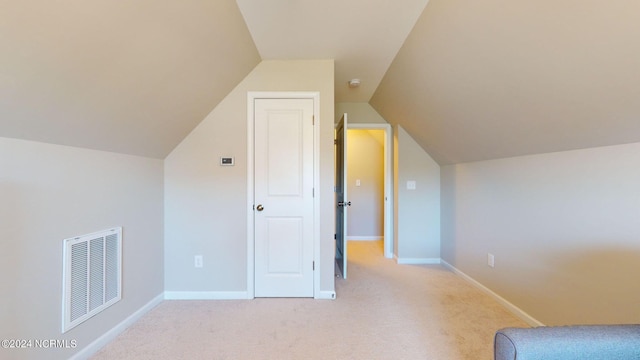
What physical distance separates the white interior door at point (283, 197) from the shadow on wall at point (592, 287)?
1893mm

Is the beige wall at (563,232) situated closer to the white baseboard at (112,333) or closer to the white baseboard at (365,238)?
the white baseboard at (365,238)

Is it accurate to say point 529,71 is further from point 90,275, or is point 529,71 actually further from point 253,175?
point 90,275

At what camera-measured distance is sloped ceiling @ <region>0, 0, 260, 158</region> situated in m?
1.08

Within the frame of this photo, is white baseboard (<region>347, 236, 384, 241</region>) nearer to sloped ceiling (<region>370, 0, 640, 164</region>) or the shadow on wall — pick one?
sloped ceiling (<region>370, 0, 640, 164</region>)

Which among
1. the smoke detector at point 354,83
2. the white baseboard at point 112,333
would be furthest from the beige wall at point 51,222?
the smoke detector at point 354,83

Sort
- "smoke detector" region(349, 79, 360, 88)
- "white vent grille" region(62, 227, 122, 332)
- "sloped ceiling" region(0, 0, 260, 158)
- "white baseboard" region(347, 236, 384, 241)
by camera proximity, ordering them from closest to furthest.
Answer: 1. "sloped ceiling" region(0, 0, 260, 158)
2. "white vent grille" region(62, 227, 122, 332)
3. "smoke detector" region(349, 79, 360, 88)
4. "white baseboard" region(347, 236, 384, 241)

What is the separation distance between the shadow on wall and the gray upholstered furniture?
808 millimetres

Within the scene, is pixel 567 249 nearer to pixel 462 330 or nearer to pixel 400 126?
pixel 462 330

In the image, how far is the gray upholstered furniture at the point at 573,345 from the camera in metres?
0.86

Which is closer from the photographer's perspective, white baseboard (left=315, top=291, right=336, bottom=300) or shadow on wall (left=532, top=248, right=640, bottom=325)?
shadow on wall (left=532, top=248, right=640, bottom=325)

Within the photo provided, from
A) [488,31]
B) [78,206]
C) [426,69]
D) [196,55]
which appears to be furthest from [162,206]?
[488,31]

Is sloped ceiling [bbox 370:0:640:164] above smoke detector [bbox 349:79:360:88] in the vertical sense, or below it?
below

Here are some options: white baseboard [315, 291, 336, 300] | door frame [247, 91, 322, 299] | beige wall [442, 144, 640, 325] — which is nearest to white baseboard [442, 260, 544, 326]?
beige wall [442, 144, 640, 325]

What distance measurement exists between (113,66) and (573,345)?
233 cm
